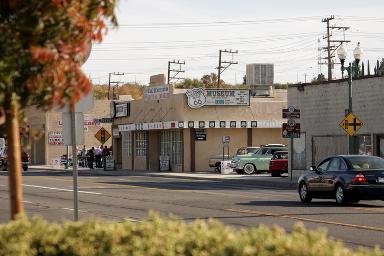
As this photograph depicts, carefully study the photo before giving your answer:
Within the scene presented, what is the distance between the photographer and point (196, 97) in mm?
58094

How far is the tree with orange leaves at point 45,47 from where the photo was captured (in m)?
7.80

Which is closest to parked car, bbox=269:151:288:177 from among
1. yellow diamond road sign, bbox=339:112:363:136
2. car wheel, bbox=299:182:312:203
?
yellow diamond road sign, bbox=339:112:363:136

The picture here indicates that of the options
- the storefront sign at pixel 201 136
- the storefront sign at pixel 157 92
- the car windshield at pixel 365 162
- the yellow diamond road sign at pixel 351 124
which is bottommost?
the car windshield at pixel 365 162

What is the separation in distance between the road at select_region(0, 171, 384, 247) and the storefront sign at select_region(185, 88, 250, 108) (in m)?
24.3

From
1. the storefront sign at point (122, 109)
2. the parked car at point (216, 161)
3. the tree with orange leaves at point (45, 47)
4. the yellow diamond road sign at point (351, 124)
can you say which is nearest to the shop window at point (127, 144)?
the storefront sign at point (122, 109)

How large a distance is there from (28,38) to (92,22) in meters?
0.71

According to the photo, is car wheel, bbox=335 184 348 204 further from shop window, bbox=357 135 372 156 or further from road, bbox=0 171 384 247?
shop window, bbox=357 135 372 156

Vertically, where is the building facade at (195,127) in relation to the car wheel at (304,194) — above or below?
above

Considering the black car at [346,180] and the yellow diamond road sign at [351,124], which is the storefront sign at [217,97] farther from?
the black car at [346,180]

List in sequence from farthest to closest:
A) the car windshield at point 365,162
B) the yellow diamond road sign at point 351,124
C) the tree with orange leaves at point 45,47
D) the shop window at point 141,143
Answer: the shop window at point 141,143 < the yellow diamond road sign at point 351,124 < the car windshield at point 365,162 < the tree with orange leaves at point 45,47

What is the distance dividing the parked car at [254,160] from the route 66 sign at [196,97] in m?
7.73

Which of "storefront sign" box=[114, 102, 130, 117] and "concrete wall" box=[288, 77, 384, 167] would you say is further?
"storefront sign" box=[114, 102, 130, 117]

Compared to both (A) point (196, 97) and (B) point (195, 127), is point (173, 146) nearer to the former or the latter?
(B) point (195, 127)

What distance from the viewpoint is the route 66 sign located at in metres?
57.9
